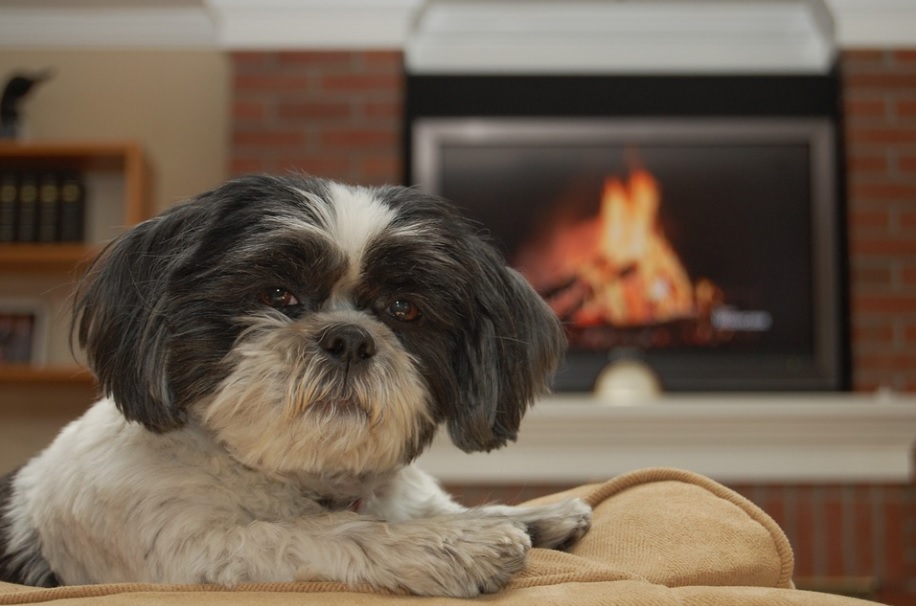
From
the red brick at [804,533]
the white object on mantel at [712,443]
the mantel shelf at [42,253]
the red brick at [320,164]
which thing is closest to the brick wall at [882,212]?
the white object on mantel at [712,443]

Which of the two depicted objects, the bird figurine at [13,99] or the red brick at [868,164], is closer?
the red brick at [868,164]

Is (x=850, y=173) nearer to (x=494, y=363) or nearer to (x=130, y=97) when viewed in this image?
(x=130, y=97)

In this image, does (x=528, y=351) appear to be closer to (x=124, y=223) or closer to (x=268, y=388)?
(x=268, y=388)

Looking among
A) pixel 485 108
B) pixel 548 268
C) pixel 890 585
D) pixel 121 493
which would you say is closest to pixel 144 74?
pixel 485 108

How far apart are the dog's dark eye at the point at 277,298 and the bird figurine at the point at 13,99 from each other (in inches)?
156

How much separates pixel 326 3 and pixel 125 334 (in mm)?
3671

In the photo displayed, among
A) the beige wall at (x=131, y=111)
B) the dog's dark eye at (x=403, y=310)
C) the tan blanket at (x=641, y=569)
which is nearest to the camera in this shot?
the tan blanket at (x=641, y=569)

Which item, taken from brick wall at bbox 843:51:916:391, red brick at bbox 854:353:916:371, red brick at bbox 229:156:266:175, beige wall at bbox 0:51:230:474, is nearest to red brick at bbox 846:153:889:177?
brick wall at bbox 843:51:916:391

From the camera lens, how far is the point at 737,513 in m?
1.33

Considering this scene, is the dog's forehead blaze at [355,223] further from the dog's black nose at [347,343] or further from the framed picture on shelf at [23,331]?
the framed picture on shelf at [23,331]

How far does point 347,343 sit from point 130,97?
4.32 meters

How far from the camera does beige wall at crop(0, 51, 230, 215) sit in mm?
5195

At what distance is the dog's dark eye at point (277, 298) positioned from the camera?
4.42ft

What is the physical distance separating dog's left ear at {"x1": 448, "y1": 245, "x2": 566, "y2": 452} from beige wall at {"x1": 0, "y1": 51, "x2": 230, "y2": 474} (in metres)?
3.86
